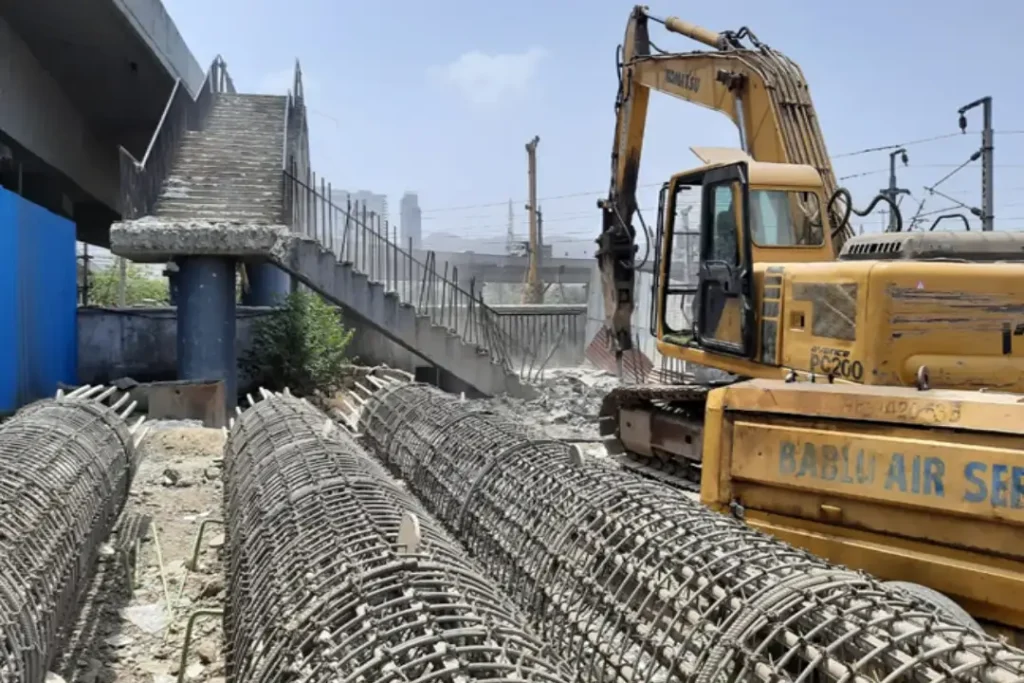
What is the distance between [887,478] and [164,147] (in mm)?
14207

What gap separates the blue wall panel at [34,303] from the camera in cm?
1203

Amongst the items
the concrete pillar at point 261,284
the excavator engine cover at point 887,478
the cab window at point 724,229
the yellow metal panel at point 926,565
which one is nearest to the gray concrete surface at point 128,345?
the concrete pillar at point 261,284

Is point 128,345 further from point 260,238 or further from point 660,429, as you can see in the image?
point 660,429

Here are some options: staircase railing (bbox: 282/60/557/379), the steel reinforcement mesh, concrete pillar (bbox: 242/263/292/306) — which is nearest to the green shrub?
concrete pillar (bbox: 242/263/292/306)

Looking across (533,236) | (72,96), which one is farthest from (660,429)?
(533,236)

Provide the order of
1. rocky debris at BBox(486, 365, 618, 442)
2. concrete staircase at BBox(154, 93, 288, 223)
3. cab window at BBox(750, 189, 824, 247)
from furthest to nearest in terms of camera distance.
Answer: concrete staircase at BBox(154, 93, 288, 223)
rocky debris at BBox(486, 365, 618, 442)
cab window at BBox(750, 189, 824, 247)

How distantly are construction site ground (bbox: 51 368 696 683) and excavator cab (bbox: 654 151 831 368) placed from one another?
4.02 metres

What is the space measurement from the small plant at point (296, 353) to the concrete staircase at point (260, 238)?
1.56m

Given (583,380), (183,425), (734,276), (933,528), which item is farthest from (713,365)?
(583,380)

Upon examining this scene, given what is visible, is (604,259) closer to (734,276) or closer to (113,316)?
(734,276)

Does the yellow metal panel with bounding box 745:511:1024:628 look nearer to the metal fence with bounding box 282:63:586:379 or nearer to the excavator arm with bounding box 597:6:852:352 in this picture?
the excavator arm with bounding box 597:6:852:352

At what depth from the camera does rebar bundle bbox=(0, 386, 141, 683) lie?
3826 millimetres

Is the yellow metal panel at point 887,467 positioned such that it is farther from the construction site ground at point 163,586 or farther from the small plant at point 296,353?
the small plant at point 296,353

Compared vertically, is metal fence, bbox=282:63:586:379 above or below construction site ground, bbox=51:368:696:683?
above
